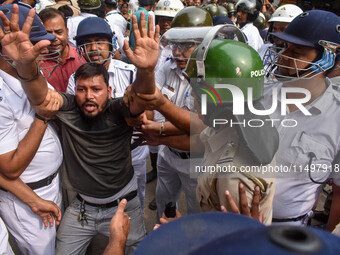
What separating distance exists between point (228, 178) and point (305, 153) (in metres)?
0.77

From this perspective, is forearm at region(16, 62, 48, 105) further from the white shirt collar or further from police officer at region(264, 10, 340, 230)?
police officer at region(264, 10, 340, 230)

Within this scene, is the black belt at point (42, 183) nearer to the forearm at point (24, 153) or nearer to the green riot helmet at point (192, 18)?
the forearm at point (24, 153)

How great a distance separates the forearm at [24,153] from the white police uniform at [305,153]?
1563 mm

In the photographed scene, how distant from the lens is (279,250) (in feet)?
1.49

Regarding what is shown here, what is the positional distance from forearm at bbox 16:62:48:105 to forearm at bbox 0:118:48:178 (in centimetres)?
17

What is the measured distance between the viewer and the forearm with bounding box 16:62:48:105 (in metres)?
1.57

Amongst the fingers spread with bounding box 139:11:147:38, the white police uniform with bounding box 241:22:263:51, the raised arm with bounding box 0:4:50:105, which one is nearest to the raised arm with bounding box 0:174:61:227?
the raised arm with bounding box 0:4:50:105

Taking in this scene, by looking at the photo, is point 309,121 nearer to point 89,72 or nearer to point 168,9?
point 89,72

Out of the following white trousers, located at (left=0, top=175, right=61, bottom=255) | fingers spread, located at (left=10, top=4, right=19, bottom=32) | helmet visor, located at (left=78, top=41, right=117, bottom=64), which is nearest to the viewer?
fingers spread, located at (left=10, top=4, right=19, bottom=32)

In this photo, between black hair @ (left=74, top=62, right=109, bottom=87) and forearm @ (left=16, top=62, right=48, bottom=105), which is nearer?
forearm @ (left=16, top=62, right=48, bottom=105)

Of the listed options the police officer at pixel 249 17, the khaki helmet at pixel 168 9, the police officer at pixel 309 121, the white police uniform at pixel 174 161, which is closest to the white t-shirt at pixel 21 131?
the white police uniform at pixel 174 161

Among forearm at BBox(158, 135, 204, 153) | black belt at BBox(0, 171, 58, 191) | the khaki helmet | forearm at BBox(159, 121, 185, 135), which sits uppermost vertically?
the khaki helmet

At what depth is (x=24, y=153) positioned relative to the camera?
69.2 inches

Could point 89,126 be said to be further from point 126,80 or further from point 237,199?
point 237,199
